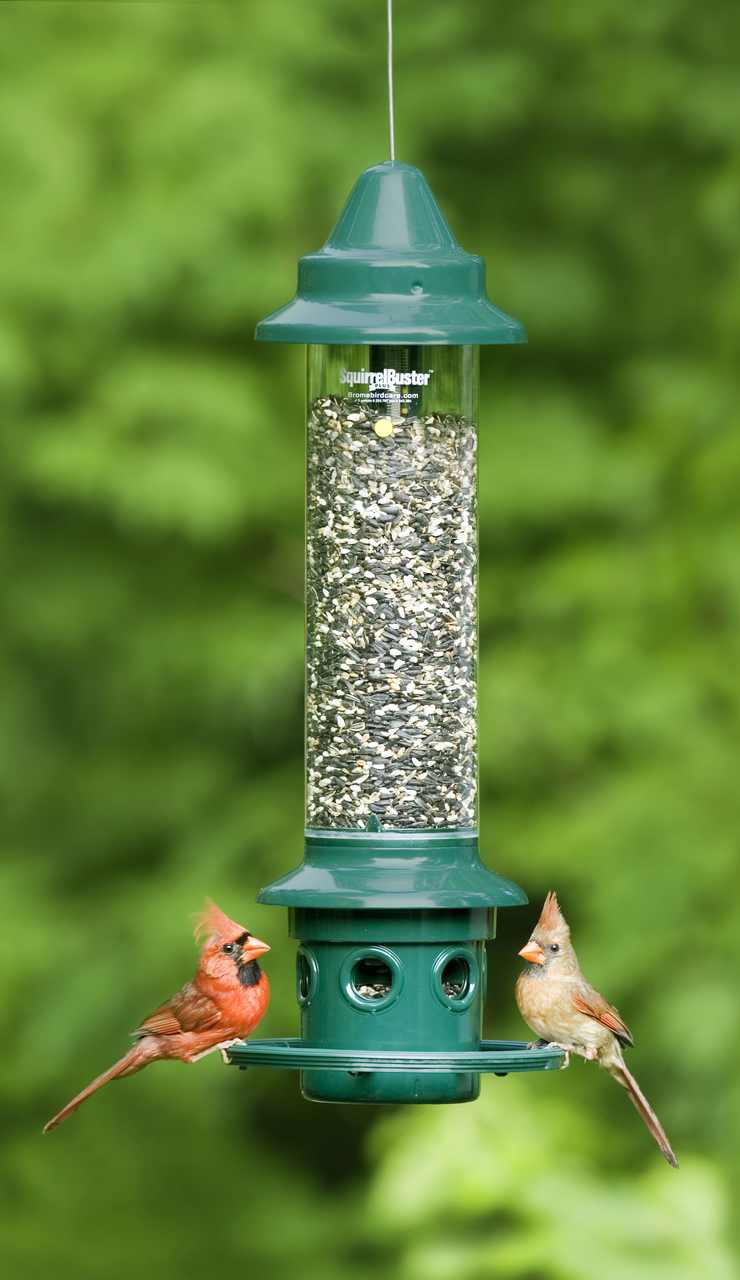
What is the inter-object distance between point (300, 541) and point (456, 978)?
399cm

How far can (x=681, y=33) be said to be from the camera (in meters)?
8.68

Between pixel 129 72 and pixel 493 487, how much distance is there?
2.22 metres

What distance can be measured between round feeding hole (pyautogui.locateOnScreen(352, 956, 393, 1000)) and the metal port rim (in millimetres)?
248

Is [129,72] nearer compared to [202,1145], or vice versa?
[129,72]

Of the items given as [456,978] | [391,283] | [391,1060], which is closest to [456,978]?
[456,978]

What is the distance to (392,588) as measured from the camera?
507 cm

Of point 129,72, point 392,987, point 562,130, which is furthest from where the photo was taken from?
point 562,130

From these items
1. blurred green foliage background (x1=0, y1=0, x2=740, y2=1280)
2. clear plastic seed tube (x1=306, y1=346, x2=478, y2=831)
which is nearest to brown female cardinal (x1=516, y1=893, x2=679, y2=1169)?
clear plastic seed tube (x1=306, y1=346, x2=478, y2=831)

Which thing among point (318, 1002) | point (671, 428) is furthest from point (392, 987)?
point (671, 428)

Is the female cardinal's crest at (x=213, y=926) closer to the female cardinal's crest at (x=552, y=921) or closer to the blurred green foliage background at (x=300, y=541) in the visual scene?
the female cardinal's crest at (x=552, y=921)

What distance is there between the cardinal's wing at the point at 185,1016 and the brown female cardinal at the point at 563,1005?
31.2 inches

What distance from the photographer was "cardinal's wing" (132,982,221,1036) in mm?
5082

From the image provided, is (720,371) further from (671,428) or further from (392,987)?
(392,987)

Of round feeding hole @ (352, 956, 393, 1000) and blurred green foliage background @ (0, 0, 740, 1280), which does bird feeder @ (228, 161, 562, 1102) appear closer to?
round feeding hole @ (352, 956, 393, 1000)
